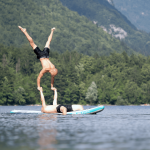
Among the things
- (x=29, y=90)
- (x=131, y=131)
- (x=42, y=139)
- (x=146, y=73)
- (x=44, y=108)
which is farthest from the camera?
(x=146, y=73)

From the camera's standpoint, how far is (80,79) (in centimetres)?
15662

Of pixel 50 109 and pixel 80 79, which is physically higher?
pixel 80 79

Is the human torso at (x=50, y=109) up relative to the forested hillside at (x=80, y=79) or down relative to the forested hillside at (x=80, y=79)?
down

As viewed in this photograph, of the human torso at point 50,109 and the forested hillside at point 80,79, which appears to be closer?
the human torso at point 50,109

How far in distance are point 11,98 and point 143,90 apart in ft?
163

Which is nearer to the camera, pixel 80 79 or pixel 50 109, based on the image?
pixel 50 109

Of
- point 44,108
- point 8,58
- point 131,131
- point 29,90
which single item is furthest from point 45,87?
point 131,131

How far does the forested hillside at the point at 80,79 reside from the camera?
13262cm

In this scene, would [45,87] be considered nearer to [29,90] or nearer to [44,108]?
[29,90]

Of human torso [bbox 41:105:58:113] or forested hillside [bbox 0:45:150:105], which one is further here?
forested hillside [bbox 0:45:150:105]

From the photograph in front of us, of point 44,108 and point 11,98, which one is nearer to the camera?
point 44,108

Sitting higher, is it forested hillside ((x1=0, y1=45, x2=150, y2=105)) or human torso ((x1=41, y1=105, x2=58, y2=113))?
forested hillside ((x1=0, y1=45, x2=150, y2=105))

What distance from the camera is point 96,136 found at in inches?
792

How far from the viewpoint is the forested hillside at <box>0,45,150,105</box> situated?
132625 mm
